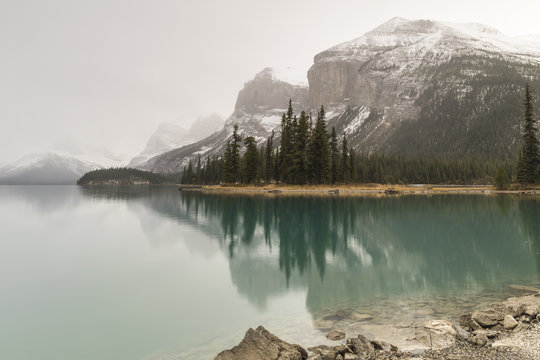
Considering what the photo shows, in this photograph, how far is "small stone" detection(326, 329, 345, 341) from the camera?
8.93 metres

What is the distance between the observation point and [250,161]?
98188 mm

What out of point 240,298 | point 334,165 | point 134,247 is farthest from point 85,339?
point 334,165

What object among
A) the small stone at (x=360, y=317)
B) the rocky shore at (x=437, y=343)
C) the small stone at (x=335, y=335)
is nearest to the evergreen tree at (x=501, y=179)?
the rocky shore at (x=437, y=343)

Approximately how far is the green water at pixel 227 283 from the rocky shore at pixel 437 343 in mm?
1137

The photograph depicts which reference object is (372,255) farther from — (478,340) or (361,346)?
(361,346)

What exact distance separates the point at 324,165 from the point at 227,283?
2712 inches

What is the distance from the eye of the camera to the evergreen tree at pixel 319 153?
264 feet

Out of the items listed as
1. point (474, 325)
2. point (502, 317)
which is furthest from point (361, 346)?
point (502, 317)

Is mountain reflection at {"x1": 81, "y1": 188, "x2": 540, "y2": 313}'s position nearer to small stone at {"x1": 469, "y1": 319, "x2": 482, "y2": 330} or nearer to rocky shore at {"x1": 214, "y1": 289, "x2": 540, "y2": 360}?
rocky shore at {"x1": 214, "y1": 289, "x2": 540, "y2": 360}

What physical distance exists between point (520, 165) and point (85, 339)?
9653 centimetres

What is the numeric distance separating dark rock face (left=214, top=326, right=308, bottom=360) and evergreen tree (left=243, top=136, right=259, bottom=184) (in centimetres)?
9016

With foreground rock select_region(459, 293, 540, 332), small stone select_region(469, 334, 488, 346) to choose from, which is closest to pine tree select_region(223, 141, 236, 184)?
foreground rock select_region(459, 293, 540, 332)

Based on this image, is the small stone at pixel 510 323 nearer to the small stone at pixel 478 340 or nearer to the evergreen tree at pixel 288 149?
the small stone at pixel 478 340

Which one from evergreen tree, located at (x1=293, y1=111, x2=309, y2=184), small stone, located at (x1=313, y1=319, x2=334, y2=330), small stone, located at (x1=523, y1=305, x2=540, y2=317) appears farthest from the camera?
evergreen tree, located at (x1=293, y1=111, x2=309, y2=184)
